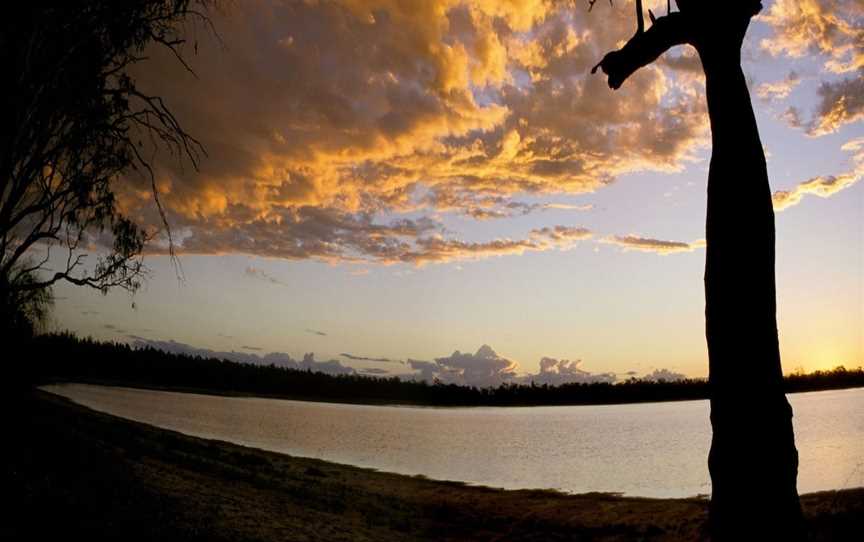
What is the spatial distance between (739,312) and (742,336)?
0.60 feet

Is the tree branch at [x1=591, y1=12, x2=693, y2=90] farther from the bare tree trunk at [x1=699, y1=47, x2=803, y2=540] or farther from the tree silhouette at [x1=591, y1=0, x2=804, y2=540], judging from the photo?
the bare tree trunk at [x1=699, y1=47, x2=803, y2=540]

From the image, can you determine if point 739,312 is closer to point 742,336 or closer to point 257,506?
point 742,336

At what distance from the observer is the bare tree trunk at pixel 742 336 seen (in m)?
4.36

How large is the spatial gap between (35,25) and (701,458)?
1273 inches

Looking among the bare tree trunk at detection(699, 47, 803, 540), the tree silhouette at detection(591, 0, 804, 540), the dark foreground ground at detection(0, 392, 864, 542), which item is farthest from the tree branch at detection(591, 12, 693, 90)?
the dark foreground ground at detection(0, 392, 864, 542)

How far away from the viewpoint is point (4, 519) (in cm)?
624

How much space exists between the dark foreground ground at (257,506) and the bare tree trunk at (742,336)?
4314 mm

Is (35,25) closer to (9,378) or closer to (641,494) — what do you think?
(9,378)

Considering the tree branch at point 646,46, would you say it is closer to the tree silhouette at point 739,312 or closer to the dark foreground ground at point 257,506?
the tree silhouette at point 739,312

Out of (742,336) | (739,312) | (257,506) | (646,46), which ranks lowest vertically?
(257,506)

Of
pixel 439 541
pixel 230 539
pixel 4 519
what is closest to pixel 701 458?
pixel 439 541

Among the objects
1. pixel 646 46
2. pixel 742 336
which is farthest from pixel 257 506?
pixel 646 46

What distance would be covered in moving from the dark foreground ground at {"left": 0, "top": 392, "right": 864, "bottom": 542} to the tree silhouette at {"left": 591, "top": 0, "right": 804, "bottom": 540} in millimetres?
4338

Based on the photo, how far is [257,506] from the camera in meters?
11.4
